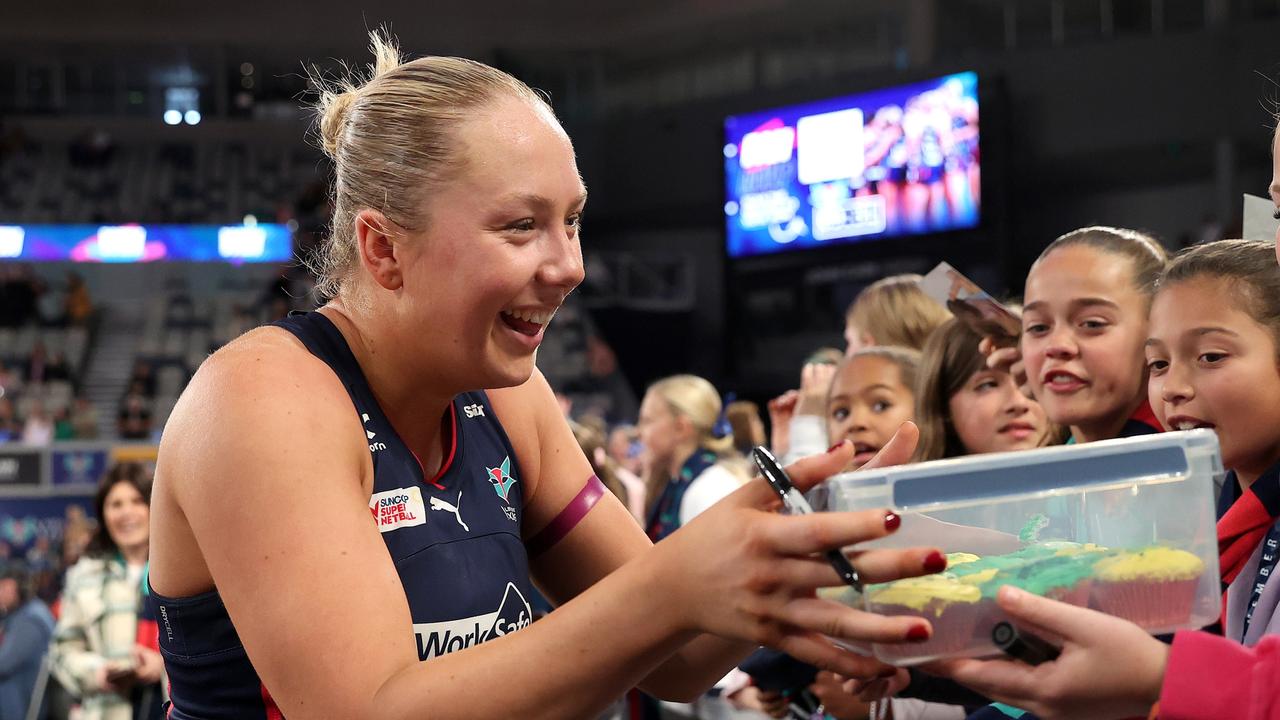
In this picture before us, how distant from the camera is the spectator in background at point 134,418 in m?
14.1

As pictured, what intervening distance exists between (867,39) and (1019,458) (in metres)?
15.1

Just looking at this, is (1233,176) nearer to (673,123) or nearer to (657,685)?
(673,123)

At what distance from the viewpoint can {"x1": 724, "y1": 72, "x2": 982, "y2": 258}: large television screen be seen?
12.6 m

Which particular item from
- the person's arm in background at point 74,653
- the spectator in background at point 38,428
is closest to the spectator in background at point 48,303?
the spectator in background at point 38,428

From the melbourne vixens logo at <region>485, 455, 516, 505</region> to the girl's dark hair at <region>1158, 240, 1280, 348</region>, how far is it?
0.94 m

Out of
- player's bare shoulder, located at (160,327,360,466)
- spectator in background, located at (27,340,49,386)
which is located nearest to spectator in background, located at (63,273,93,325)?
spectator in background, located at (27,340,49,386)

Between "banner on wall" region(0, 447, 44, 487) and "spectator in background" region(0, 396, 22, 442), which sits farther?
"spectator in background" region(0, 396, 22, 442)

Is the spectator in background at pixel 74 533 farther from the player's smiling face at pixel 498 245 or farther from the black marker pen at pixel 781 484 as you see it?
the black marker pen at pixel 781 484

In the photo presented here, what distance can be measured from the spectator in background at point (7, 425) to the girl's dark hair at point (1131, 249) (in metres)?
13.7

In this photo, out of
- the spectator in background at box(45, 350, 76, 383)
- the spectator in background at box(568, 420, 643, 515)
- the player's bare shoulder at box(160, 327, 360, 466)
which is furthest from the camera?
the spectator in background at box(45, 350, 76, 383)

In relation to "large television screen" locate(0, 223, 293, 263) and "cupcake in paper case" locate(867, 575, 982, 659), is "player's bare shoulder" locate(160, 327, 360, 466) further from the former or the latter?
"large television screen" locate(0, 223, 293, 263)

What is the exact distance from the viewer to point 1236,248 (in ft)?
5.82

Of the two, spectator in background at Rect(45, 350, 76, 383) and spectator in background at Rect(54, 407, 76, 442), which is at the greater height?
spectator in background at Rect(45, 350, 76, 383)

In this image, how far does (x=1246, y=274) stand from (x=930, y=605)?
0.89 meters
